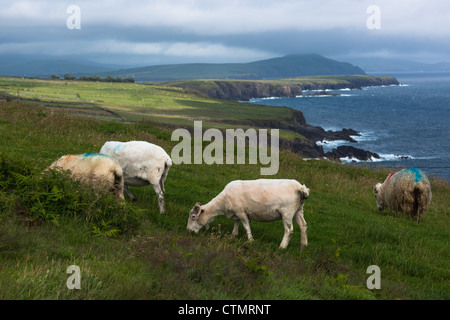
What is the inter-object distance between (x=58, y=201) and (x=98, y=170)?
174cm

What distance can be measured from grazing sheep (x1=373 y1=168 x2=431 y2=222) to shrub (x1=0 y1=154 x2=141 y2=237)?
10.7 m

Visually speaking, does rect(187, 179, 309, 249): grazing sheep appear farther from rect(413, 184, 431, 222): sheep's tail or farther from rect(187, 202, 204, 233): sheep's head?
rect(413, 184, 431, 222): sheep's tail

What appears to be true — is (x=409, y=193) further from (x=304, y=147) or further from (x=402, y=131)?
(x=402, y=131)

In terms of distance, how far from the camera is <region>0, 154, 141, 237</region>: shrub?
915cm

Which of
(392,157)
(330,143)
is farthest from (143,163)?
(330,143)

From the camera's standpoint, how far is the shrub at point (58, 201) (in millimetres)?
9148

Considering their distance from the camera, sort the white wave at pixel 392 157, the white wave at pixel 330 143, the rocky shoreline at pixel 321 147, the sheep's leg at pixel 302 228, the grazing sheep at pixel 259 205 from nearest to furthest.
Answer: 1. the grazing sheep at pixel 259 205
2. the sheep's leg at pixel 302 228
3. the rocky shoreline at pixel 321 147
4. the white wave at pixel 392 157
5. the white wave at pixel 330 143

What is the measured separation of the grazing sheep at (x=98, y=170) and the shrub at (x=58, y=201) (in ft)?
2.67

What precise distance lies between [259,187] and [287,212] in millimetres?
965

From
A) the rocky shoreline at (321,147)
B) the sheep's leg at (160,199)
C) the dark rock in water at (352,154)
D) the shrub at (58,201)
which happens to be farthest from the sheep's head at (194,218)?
the dark rock in water at (352,154)

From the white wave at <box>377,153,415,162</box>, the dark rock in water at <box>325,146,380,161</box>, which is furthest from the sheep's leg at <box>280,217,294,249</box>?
the white wave at <box>377,153,415,162</box>

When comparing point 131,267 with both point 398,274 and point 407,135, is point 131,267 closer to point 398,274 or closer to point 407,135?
point 398,274

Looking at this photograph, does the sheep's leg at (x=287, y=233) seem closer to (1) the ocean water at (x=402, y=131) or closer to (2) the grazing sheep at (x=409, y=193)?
(2) the grazing sheep at (x=409, y=193)

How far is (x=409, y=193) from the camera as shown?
53.2 ft
